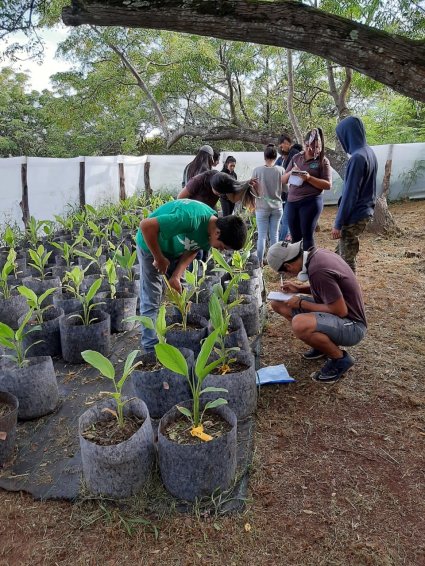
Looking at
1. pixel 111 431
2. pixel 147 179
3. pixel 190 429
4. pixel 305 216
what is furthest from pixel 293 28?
pixel 147 179

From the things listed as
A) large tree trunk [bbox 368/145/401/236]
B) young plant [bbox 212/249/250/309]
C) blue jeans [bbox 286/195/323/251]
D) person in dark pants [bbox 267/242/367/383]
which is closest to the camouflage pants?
blue jeans [bbox 286/195/323/251]

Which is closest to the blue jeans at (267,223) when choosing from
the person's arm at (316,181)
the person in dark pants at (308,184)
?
the person in dark pants at (308,184)

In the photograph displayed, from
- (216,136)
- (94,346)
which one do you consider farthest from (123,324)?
(216,136)

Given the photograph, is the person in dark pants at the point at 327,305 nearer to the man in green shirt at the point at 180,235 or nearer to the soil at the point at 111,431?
the man in green shirt at the point at 180,235

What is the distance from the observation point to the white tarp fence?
7.20m

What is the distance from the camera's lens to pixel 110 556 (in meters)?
1.44

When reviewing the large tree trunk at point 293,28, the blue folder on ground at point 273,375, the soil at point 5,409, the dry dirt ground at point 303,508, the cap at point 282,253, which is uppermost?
the large tree trunk at point 293,28

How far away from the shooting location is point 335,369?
2449 millimetres

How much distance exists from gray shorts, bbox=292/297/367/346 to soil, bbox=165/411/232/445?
83cm

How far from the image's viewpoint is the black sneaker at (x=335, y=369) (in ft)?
7.99

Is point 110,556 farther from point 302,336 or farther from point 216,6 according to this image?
point 216,6

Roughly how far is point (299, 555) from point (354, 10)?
481 centimetres

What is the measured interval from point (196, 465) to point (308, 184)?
285cm

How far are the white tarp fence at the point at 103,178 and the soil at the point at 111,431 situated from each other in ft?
20.1
